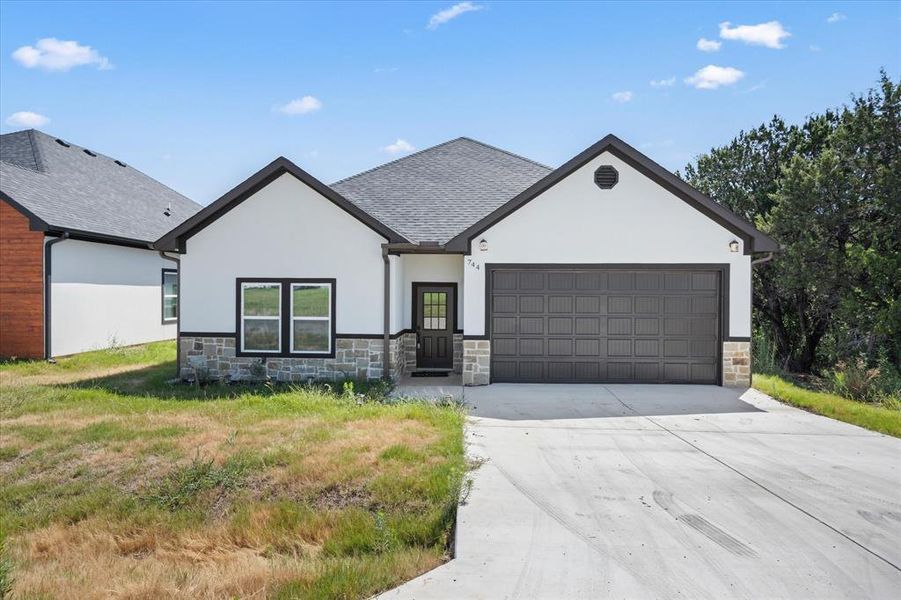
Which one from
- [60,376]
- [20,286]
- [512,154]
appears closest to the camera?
[60,376]

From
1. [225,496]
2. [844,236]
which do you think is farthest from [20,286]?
[844,236]

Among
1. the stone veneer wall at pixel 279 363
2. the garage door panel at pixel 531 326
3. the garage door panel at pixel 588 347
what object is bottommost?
the stone veneer wall at pixel 279 363

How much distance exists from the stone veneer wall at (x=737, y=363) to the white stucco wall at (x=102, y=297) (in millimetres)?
15610

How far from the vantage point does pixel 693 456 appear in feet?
23.3

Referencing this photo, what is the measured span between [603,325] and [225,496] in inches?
327

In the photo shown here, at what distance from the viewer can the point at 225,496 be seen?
19.3 feet

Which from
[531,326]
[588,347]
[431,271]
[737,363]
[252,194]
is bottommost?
[737,363]

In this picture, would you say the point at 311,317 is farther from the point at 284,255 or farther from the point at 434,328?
the point at 434,328

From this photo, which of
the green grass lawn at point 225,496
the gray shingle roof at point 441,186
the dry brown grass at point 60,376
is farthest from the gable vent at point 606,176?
the dry brown grass at point 60,376

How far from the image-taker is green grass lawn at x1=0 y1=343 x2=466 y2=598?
4.28 m

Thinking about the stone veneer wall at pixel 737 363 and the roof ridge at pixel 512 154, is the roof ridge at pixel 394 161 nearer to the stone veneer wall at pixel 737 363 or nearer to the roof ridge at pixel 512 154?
the roof ridge at pixel 512 154

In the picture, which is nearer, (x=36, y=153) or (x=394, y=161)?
(x=394, y=161)

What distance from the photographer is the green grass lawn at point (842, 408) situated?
873cm

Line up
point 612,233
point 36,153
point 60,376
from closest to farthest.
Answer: point 612,233 → point 60,376 → point 36,153
